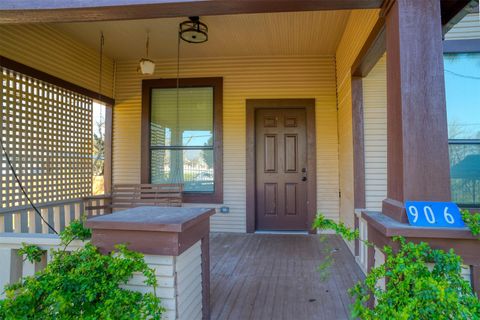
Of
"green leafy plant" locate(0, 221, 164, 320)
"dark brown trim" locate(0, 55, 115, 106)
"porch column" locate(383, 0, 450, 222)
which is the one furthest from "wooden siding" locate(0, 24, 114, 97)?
"porch column" locate(383, 0, 450, 222)

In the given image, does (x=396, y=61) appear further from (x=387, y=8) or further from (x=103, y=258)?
(x=103, y=258)

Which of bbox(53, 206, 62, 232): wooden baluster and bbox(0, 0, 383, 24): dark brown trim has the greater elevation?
bbox(0, 0, 383, 24): dark brown trim

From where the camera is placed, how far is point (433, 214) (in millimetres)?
1417

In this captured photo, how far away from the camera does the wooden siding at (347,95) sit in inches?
121

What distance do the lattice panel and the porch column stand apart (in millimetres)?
3824

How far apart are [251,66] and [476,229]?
4.01 metres

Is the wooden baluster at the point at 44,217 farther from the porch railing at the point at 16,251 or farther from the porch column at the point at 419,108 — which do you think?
the porch column at the point at 419,108

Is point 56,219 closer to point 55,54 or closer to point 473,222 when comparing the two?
point 55,54

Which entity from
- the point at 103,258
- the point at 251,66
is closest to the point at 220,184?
the point at 251,66

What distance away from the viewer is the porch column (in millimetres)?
1466

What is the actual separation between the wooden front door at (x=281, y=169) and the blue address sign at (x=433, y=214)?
315cm

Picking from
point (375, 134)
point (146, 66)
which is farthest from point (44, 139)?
point (375, 134)

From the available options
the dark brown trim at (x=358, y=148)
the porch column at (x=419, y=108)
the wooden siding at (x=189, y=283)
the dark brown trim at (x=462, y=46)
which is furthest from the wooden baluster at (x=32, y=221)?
the dark brown trim at (x=462, y=46)

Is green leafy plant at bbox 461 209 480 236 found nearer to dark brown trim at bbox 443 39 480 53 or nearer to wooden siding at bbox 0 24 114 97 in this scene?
dark brown trim at bbox 443 39 480 53
